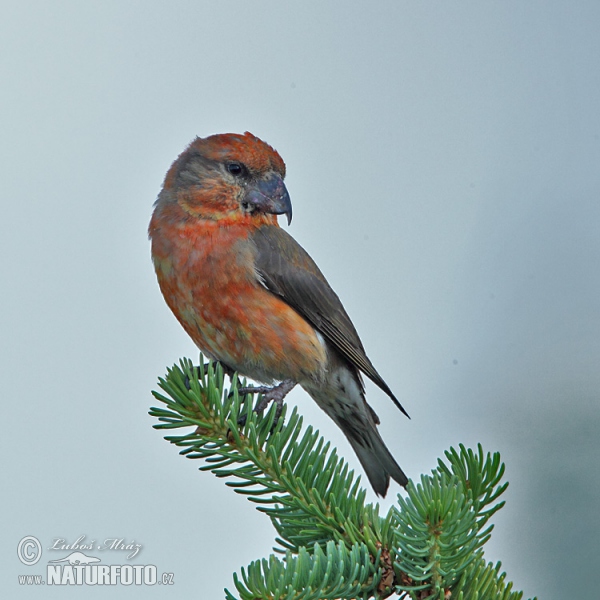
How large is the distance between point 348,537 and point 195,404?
0.54 meters

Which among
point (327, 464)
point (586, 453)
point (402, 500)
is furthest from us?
point (586, 453)

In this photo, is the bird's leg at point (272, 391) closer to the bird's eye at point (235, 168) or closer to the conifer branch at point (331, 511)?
the conifer branch at point (331, 511)

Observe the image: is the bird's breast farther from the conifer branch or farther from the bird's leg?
the conifer branch

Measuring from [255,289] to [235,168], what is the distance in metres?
0.50

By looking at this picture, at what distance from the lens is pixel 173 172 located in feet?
12.5

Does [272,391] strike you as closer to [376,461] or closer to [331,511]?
[376,461]

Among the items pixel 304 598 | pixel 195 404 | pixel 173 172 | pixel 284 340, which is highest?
pixel 173 172

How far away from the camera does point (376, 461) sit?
3.48 m

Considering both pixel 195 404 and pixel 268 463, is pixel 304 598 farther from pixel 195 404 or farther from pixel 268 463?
pixel 195 404

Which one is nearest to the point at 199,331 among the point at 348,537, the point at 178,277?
the point at 178,277

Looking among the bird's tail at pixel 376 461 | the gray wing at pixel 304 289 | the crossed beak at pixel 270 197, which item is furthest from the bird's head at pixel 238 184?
the bird's tail at pixel 376 461

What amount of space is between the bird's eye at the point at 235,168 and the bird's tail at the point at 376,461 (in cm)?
106

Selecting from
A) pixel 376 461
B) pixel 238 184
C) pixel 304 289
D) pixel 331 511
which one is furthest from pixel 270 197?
pixel 331 511

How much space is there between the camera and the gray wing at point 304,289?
11.6ft
